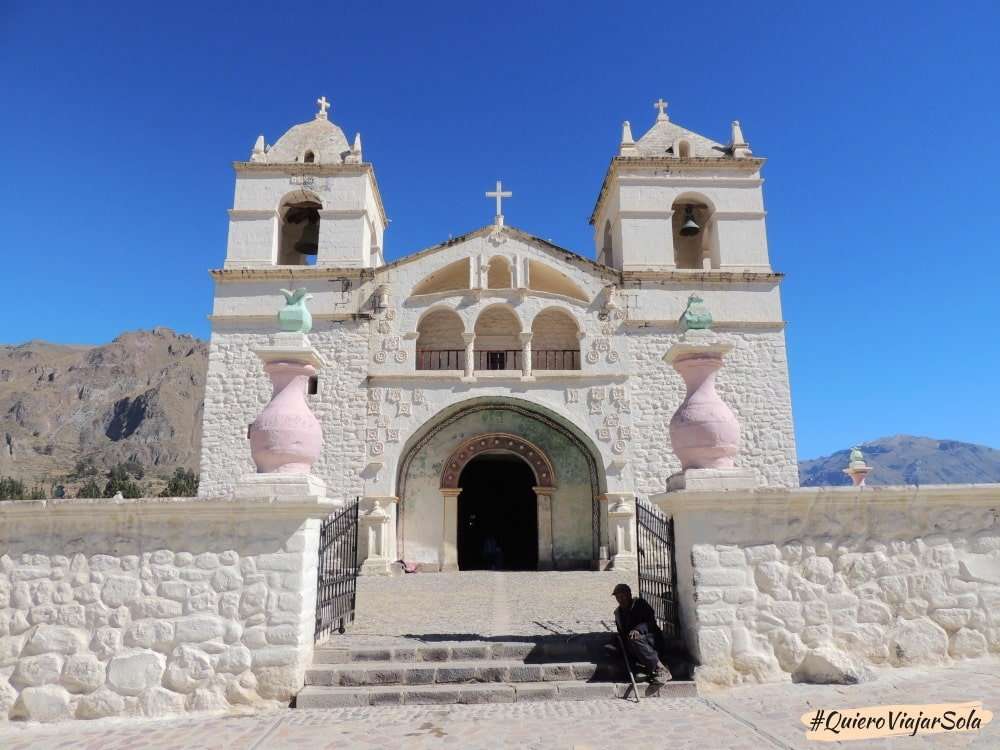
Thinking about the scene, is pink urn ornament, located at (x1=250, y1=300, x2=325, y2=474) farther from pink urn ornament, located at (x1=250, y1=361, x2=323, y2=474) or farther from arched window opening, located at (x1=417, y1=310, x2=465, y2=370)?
arched window opening, located at (x1=417, y1=310, x2=465, y2=370)

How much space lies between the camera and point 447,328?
16734 millimetres

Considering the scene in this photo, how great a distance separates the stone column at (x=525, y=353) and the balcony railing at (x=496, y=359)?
0.64 m

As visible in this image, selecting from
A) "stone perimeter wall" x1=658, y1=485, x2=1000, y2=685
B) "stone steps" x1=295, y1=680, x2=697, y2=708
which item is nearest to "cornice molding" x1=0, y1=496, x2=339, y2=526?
"stone steps" x1=295, y1=680, x2=697, y2=708

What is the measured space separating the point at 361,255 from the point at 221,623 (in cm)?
1211

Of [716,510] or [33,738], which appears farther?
[716,510]

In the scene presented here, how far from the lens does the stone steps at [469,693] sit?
5.23 metres

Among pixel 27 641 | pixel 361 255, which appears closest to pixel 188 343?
pixel 361 255

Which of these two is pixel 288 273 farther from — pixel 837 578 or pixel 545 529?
pixel 837 578

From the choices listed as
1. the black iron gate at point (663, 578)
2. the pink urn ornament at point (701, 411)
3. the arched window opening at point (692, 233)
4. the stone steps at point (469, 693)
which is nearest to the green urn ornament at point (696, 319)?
the pink urn ornament at point (701, 411)

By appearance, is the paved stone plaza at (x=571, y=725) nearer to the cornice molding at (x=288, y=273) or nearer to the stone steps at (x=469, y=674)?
the stone steps at (x=469, y=674)

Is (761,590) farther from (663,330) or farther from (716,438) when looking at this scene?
(663,330)

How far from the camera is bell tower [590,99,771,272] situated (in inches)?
637

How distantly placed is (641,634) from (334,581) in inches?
124

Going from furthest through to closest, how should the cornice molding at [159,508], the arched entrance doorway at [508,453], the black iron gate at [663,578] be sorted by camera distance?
1. the arched entrance doorway at [508,453]
2. the black iron gate at [663,578]
3. the cornice molding at [159,508]
